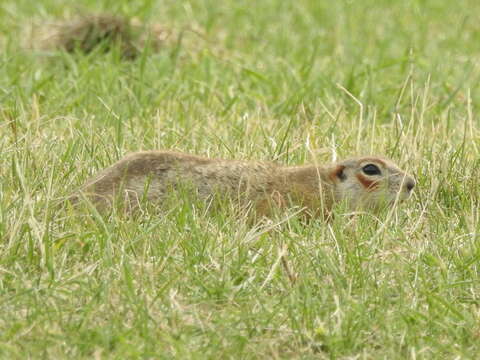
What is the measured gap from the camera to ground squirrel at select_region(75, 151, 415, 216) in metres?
5.55

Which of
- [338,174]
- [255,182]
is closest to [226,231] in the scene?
[255,182]

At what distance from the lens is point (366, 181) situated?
6156 mm

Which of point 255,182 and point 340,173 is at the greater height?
point 255,182

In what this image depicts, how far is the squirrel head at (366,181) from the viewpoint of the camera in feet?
19.9

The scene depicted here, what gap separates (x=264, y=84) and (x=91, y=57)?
1.41 meters

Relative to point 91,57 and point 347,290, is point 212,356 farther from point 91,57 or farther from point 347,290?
point 91,57

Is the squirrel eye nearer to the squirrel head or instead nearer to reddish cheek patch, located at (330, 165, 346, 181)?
the squirrel head

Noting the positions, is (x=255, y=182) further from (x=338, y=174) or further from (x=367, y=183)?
(x=367, y=183)

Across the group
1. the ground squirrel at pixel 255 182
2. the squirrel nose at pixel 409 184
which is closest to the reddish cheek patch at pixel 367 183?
the ground squirrel at pixel 255 182

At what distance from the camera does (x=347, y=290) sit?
15.1ft

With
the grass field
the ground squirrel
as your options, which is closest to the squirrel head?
the ground squirrel

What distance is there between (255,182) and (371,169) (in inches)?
27.5

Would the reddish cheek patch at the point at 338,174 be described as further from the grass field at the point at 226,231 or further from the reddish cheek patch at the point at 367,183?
the grass field at the point at 226,231

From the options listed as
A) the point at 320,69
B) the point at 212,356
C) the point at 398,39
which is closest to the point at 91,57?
the point at 320,69
